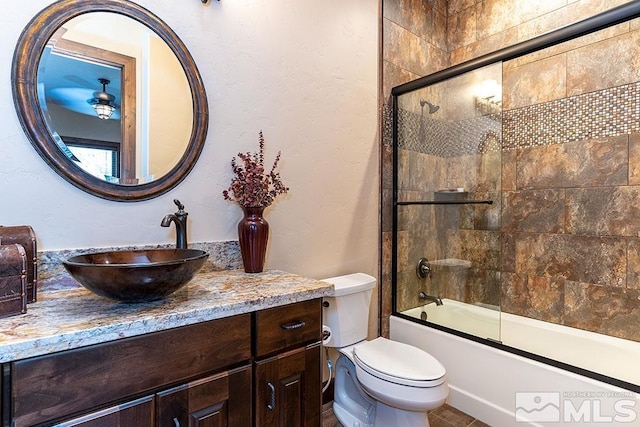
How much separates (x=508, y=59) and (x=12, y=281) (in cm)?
237

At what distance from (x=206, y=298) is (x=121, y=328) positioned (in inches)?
11.0

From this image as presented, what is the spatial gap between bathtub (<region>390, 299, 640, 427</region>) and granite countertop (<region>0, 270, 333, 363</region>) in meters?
1.21

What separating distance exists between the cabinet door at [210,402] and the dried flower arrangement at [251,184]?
0.74 m

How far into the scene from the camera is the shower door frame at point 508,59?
150 cm

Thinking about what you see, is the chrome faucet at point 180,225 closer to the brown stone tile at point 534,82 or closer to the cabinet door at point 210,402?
the cabinet door at point 210,402

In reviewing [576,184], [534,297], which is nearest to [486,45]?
[576,184]

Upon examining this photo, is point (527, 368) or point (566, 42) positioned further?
point (566, 42)

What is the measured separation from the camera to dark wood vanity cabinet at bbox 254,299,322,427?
1.13 m

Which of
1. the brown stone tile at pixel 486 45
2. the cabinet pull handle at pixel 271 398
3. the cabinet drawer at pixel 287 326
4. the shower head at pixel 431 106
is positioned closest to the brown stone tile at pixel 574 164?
the shower head at pixel 431 106

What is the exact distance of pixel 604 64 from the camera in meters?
2.10

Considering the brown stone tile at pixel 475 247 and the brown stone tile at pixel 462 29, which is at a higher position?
the brown stone tile at pixel 462 29

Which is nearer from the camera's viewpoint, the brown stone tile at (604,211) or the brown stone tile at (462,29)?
the brown stone tile at (604,211)

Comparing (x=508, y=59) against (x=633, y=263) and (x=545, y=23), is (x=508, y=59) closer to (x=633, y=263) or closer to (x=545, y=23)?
(x=545, y=23)

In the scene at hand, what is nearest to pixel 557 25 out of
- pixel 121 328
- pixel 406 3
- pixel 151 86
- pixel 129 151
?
pixel 406 3
